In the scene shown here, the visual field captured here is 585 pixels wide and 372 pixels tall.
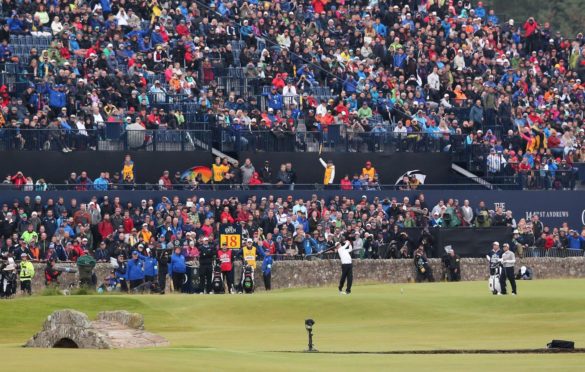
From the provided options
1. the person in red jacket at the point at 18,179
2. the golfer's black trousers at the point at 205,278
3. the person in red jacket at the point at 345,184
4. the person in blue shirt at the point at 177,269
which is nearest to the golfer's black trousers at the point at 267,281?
the golfer's black trousers at the point at 205,278

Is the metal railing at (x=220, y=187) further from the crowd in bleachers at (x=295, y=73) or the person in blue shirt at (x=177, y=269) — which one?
the person in blue shirt at (x=177, y=269)

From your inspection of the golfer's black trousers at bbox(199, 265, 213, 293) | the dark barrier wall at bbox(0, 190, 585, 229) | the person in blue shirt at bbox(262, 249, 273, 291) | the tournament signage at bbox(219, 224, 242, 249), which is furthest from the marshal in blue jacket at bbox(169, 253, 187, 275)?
the dark barrier wall at bbox(0, 190, 585, 229)

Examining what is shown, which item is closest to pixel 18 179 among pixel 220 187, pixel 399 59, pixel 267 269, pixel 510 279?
pixel 220 187

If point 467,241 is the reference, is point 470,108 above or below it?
above

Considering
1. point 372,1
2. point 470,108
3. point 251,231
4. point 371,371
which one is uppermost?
point 372,1

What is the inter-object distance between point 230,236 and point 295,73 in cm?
1249

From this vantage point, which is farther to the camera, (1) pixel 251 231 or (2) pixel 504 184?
(2) pixel 504 184

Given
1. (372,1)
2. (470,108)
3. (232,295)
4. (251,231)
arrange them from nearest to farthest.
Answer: (232,295) → (251,231) → (470,108) → (372,1)

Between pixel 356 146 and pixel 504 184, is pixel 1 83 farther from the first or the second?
pixel 504 184

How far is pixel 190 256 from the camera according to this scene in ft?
163

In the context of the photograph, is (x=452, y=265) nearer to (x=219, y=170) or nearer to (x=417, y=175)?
(x=417, y=175)

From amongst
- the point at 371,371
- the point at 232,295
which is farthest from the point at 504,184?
the point at 371,371

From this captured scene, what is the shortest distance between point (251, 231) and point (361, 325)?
439 inches

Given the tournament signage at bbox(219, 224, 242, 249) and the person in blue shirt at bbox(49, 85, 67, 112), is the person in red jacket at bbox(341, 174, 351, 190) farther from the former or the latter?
the person in blue shirt at bbox(49, 85, 67, 112)
